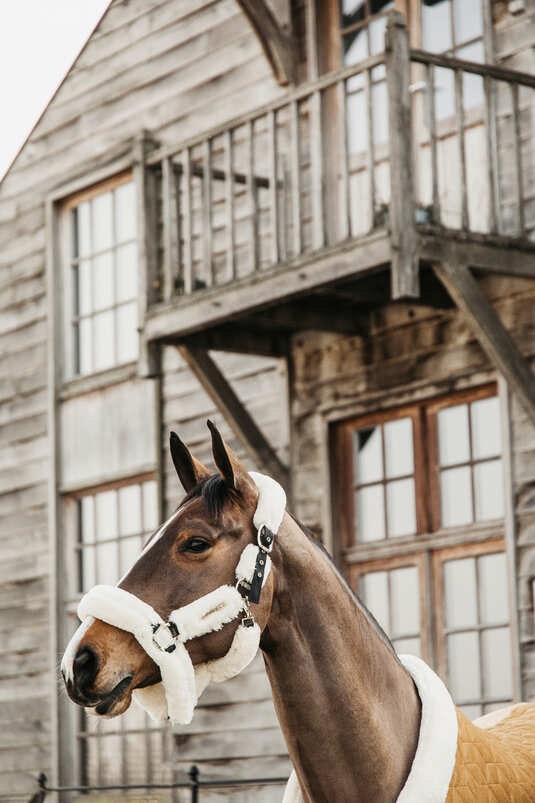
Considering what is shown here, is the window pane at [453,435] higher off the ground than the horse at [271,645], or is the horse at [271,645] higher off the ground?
the window pane at [453,435]

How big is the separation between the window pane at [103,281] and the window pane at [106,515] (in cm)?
143

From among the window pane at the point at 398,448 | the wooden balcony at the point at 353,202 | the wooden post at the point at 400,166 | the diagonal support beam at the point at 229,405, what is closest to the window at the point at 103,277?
the wooden balcony at the point at 353,202

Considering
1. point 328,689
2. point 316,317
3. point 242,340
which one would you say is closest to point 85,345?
point 242,340

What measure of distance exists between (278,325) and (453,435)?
1259mm

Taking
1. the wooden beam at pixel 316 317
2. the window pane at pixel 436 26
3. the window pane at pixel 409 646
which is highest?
the window pane at pixel 436 26

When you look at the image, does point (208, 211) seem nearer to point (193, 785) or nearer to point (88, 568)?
point (193, 785)

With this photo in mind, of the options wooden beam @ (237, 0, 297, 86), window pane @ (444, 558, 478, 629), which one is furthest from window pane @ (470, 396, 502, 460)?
wooden beam @ (237, 0, 297, 86)

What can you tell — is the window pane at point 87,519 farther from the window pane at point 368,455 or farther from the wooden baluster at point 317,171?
the wooden baluster at point 317,171

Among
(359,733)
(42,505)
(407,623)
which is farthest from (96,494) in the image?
(359,733)

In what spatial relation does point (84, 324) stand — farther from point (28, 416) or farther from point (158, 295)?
point (158, 295)

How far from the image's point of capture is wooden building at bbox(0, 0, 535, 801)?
7.25 metres

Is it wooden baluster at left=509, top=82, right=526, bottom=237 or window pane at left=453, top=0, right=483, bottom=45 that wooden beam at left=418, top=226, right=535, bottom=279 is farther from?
window pane at left=453, top=0, right=483, bottom=45

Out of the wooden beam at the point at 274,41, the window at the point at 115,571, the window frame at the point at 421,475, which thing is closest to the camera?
the window frame at the point at 421,475

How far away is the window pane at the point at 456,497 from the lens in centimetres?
770
